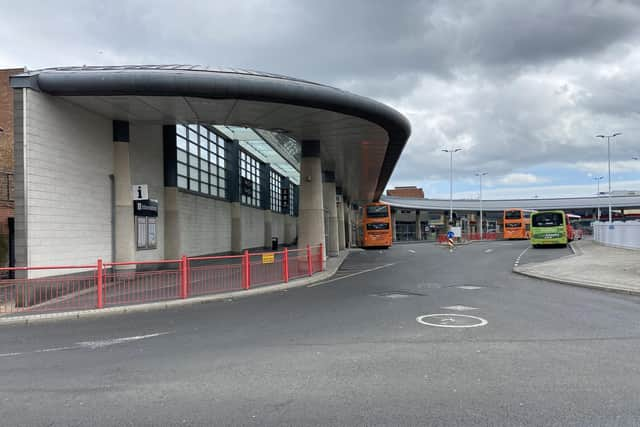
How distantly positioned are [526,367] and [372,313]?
4.42m

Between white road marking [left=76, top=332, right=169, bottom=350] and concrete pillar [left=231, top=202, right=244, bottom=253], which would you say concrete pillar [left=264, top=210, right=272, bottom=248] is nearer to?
concrete pillar [left=231, top=202, right=244, bottom=253]

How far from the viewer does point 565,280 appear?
15453 millimetres

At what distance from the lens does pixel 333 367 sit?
6.19 meters

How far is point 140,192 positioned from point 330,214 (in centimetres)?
1957

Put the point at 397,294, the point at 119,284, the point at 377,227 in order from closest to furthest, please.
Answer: the point at 119,284 → the point at 397,294 → the point at 377,227

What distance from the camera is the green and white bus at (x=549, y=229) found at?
3519 cm

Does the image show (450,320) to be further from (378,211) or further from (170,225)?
(378,211)

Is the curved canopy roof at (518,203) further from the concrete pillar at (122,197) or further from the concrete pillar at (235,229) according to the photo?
→ the concrete pillar at (122,197)

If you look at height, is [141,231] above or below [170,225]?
below

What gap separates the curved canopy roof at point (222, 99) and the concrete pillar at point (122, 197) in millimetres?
750

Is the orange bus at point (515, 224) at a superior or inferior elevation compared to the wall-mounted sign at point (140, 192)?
inferior

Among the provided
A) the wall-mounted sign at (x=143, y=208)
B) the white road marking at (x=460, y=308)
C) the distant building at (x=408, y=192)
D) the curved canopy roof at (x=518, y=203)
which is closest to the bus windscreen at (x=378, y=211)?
the wall-mounted sign at (x=143, y=208)

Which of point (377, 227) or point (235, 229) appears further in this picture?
point (377, 227)

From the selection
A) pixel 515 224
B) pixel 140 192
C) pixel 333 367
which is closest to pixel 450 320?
pixel 333 367
